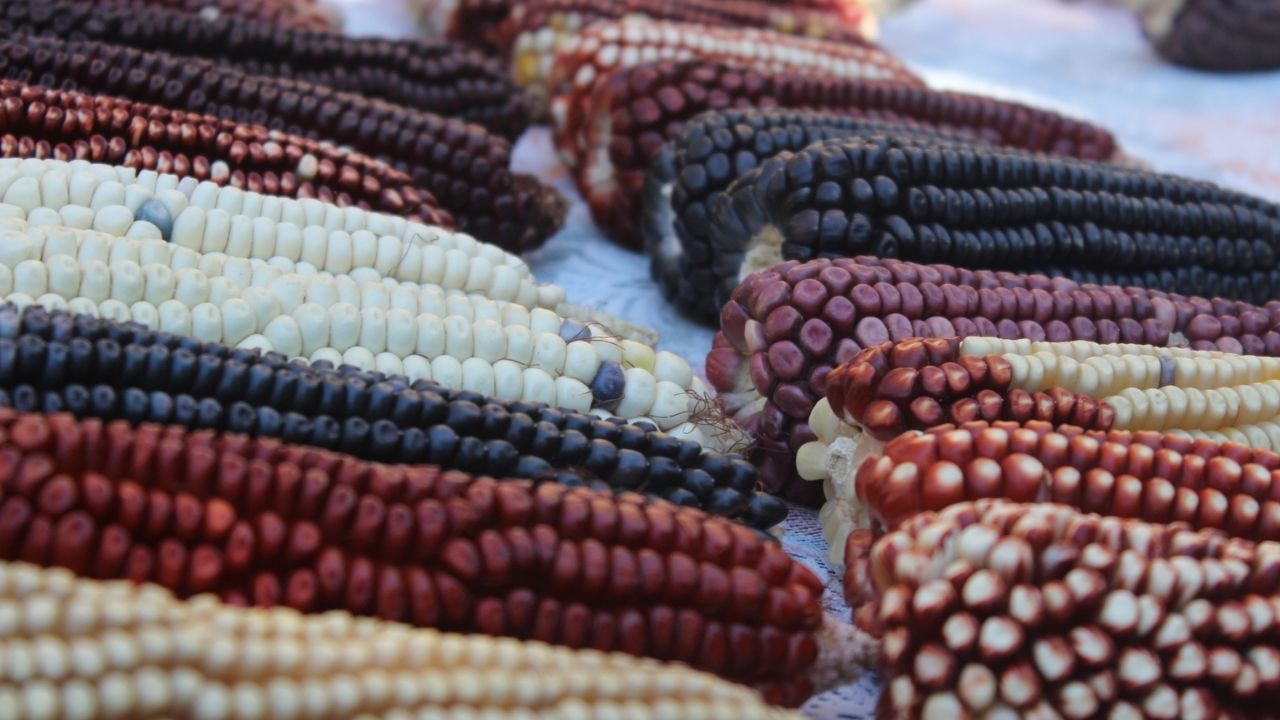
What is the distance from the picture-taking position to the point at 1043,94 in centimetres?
375

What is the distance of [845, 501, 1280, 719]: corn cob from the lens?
1.13 m

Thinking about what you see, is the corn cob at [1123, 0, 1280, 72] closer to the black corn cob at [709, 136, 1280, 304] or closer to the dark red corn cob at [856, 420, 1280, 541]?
the black corn cob at [709, 136, 1280, 304]

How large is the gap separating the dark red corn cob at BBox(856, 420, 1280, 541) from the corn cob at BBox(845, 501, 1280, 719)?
0.10 m

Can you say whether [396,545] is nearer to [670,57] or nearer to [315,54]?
[315,54]

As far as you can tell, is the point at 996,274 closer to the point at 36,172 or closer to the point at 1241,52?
the point at 36,172

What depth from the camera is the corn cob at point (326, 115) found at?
6.63 ft

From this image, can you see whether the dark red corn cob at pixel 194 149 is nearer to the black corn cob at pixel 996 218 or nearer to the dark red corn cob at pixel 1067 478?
the black corn cob at pixel 996 218

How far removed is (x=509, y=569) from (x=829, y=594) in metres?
0.57

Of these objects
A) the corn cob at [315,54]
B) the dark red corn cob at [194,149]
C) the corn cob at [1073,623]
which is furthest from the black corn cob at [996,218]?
the corn cob at [1073,623]

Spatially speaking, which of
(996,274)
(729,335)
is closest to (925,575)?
(729,335)

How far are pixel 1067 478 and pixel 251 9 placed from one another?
2.16 metres

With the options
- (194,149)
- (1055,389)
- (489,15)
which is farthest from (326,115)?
(1055,389)

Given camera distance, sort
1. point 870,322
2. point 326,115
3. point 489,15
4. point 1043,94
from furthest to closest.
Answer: point 1043,94
point 489,15
point 326,115
point 870,322

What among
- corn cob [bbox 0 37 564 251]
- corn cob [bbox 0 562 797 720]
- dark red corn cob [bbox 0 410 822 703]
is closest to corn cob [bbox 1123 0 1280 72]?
corn cob [bbox 0 37 564 251]
